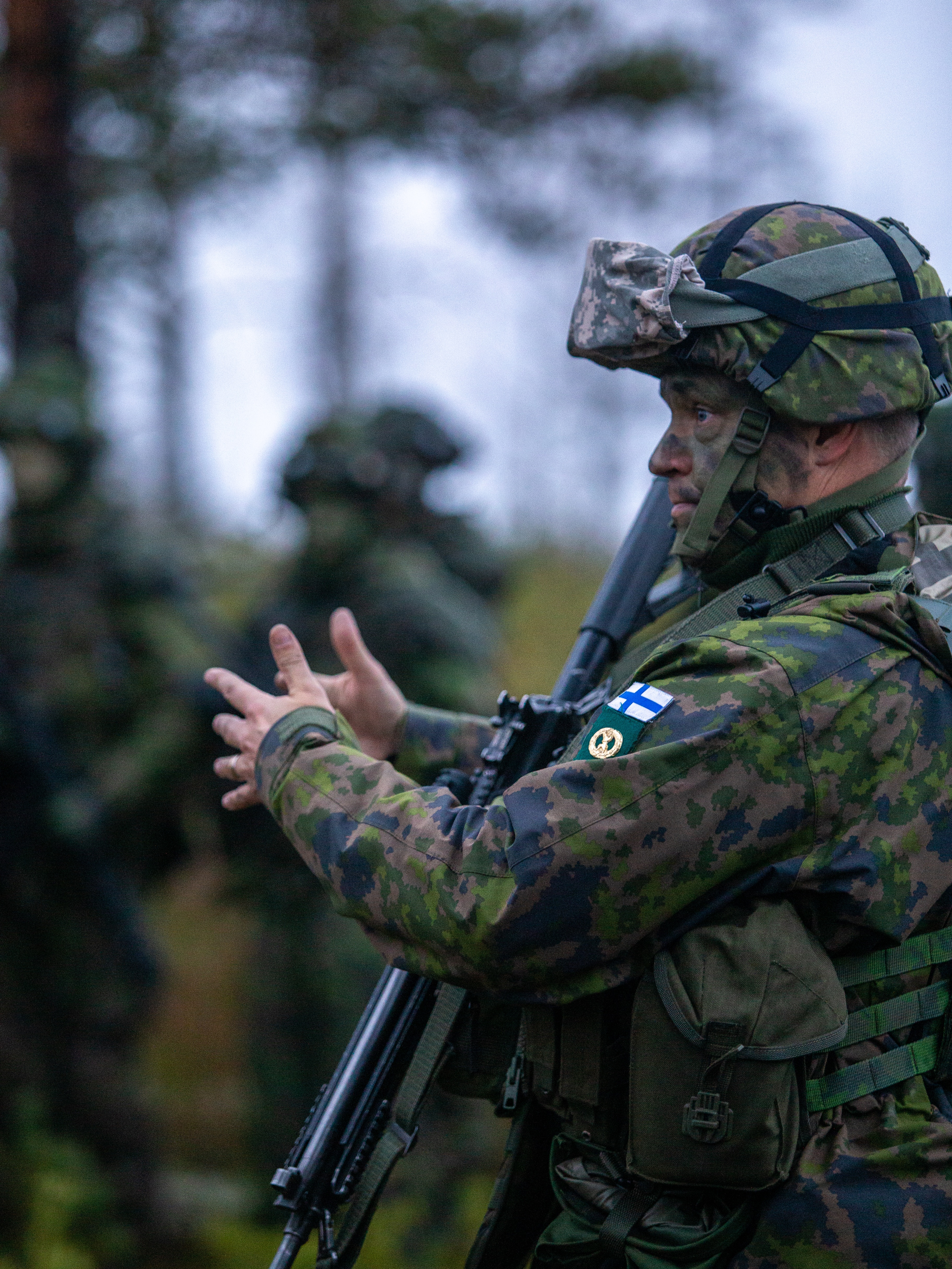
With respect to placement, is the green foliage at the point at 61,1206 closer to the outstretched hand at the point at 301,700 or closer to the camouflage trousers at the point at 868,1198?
the outstretched hand at the point at 301,700

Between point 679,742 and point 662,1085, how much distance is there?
0.44 metres

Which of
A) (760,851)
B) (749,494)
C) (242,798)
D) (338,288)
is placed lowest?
(760,851)

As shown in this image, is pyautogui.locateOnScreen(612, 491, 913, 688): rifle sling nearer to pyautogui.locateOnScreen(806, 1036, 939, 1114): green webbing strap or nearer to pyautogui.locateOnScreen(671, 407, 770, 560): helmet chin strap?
pyautogui.locateOnScreen(671, 407, 770, 560): helmet chin strap

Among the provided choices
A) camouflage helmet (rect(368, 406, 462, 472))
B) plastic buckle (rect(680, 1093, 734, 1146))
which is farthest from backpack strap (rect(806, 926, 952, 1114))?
camouflage helmet (rect(368, 406, 462, 472))

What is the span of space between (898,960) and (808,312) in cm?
88

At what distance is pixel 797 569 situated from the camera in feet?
5.83

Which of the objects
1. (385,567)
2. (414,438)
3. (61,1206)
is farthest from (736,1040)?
(414,438)

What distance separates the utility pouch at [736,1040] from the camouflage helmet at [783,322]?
583 mm

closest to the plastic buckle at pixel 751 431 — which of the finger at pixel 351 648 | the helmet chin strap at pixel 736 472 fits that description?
the helmet chin strap at pixel 736 472

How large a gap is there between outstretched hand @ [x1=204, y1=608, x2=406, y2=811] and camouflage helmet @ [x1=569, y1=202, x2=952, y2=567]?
0.64 metres

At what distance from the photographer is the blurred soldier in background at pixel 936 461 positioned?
271 cm

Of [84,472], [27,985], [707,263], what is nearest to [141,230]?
[84,472]

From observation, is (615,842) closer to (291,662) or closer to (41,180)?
(291,662)

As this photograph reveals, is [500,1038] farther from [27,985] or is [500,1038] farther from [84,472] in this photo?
[84,472]
